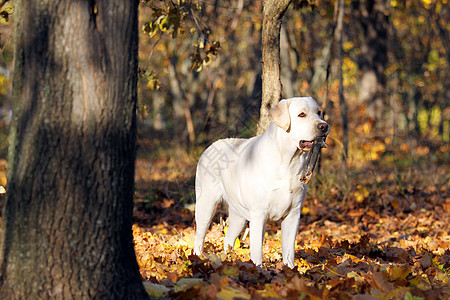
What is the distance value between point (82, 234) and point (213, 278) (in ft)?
3.63

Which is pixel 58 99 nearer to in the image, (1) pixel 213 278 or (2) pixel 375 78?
(1) pixel 213 278

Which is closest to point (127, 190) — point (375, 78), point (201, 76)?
point (375, 78)

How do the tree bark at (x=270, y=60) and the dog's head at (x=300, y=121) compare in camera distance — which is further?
the tree bark at (x=270, y=60)

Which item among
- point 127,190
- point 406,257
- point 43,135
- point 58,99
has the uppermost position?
point 58,99

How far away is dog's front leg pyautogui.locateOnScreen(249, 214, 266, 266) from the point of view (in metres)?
4.76

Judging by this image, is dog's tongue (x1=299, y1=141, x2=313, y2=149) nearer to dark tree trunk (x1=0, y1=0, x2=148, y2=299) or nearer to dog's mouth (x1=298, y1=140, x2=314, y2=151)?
dog's mouth (x1=298, y1=140, x2=314, y2=151)

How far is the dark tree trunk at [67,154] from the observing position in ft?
Answer: 9.89

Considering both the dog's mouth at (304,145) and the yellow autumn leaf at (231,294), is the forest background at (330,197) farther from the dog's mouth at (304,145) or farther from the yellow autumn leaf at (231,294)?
the dog's mouth at (304,145)

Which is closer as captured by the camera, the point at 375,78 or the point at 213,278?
the point at 213,278

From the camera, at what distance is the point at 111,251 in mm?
3137

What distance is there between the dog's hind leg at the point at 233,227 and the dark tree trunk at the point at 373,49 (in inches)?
529

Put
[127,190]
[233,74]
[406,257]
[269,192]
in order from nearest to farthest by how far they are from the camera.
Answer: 1. [127,190]
2. [269,192]
3. [406,257]
4. [233,74]

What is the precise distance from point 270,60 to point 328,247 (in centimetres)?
241

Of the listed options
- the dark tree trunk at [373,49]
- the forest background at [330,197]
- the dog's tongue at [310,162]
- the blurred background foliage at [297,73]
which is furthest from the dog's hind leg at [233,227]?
the dark tree trunk at [373,49]
